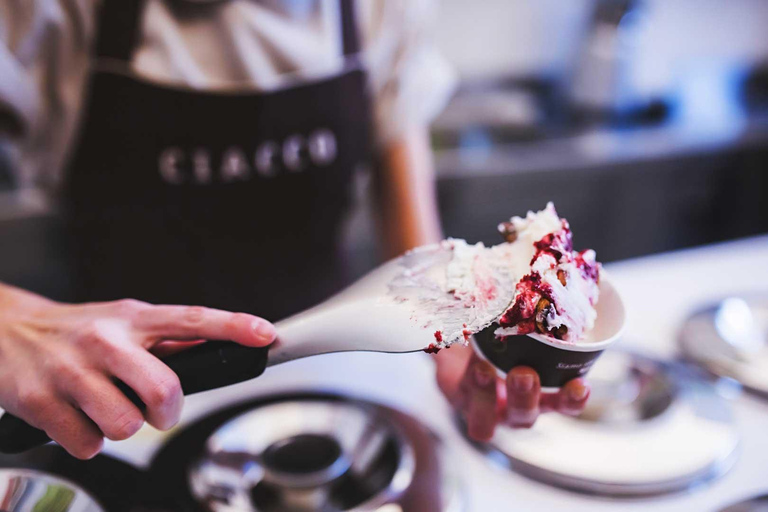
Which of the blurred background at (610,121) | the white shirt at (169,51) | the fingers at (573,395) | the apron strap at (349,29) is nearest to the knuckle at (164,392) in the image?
the fingers at (573,395)

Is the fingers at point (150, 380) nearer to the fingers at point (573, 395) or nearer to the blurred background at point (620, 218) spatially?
the blurred background at point (620, 218)

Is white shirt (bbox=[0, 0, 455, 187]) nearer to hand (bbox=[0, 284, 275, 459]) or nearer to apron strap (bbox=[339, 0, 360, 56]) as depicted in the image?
apron strap (bbox=[339, 0, 360, 56])

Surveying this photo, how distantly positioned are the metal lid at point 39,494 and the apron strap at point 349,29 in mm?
625

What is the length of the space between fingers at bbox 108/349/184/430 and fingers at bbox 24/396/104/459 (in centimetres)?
4

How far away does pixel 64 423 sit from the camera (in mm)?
356

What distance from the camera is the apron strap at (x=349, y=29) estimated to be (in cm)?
80

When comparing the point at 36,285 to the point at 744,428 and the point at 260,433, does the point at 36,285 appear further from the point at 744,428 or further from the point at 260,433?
the point at 744,428

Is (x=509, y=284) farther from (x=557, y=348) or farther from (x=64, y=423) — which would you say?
(x=64, y=423)

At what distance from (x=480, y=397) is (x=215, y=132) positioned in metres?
0.50

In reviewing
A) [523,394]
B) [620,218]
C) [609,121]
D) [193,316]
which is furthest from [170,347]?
[609,121]

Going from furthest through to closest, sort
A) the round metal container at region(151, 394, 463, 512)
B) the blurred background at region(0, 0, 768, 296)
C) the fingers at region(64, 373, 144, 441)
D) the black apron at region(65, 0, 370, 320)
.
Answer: the blurred background at region(0, 0, 768, 296), the black apron at region(65, 0, 370, 320), the round metal container at region(151, 394, 463, 512), the fingers at region(64, 373, 144, 441)

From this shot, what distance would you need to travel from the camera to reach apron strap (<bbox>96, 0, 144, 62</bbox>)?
2.21 feet

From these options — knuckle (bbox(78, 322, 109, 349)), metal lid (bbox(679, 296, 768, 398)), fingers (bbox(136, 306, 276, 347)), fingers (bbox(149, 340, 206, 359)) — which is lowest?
metal lid (bbox(679, 296, 768, 398))

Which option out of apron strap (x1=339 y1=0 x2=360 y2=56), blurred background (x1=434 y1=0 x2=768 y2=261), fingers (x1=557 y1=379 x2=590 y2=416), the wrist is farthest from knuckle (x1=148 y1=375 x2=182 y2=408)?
blurred background (x1=434 y1=0 x2=768 y2=261)
